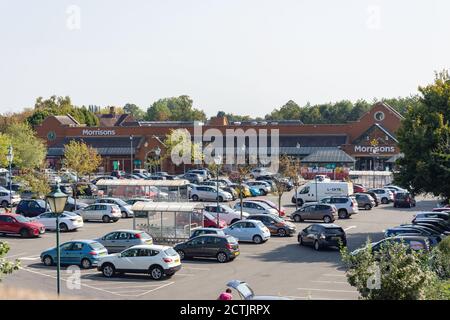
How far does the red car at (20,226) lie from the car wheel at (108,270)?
11610 mm

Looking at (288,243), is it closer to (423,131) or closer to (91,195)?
(423,131)

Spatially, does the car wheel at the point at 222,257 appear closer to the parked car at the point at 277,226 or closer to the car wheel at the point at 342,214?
the parked car at the point at 277,226

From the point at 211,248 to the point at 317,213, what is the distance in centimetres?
1467

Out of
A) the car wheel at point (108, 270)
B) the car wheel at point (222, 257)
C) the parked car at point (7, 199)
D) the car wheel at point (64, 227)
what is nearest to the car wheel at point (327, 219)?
the car wheel at point (222, 257)

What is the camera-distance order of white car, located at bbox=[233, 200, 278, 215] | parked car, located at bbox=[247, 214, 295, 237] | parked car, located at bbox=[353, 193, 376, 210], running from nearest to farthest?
parked car, located at bbox=[247, 214, 295, 237] → white car, located at bbox=[233, 200, 278, 215] → parked car, located at bbox=[353, 193, 376, 210]

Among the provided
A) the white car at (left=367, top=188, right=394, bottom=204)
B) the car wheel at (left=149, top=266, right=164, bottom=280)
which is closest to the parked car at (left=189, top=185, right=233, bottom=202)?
the white car at (left=367, top=188, right=394, bottom=204)

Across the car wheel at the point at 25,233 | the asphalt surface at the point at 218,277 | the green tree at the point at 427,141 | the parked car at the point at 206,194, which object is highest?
the green tree at the point at 427,141

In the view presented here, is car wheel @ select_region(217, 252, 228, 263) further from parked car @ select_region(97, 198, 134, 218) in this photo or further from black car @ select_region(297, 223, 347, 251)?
parked car @ select_region(97, 198, 134, 218)

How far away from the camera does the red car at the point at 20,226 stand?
34844 mm

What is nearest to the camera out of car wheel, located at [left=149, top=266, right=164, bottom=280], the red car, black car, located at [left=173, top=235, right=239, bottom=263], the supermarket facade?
car wheel, located at [left=149, top=266, right=164, bottom=280]

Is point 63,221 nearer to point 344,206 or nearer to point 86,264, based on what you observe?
point 86,264

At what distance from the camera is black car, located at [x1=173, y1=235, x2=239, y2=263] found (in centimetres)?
2755

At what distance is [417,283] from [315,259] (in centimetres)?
1600

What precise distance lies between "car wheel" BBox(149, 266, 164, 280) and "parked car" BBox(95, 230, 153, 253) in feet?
16.2
